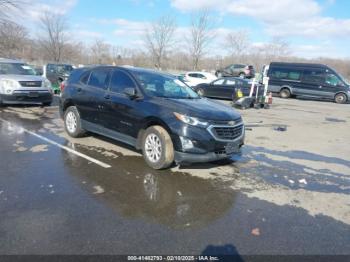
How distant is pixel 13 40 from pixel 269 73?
31220mm

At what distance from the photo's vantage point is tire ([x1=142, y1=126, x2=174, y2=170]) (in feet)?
18.4

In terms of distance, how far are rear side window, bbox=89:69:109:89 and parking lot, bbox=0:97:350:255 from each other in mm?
1348

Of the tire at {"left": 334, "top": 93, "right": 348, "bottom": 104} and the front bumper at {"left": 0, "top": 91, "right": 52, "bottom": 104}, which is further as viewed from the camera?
the tire at {"left": 334, "top": 93, "right": 348, "bottom": 104}

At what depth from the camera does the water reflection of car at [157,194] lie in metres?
4.18

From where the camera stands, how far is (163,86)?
6.64 metres

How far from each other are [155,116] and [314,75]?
19.5 metres

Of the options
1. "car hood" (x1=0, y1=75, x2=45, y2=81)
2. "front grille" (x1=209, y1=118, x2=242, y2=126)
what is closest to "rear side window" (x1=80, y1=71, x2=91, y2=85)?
"front grille" (x1=209, y1=118, x2=242, y2=126)

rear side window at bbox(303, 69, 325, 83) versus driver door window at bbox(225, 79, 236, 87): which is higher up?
rear side window at bbox(303, 69, 325, 83)

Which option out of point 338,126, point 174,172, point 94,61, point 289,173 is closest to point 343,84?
point 338,126

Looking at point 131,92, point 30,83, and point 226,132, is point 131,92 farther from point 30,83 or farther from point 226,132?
point 30,83

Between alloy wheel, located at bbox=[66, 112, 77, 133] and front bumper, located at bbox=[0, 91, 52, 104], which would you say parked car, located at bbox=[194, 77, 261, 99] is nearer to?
front bumper, located at bbox=[0, 91, 52, 104]

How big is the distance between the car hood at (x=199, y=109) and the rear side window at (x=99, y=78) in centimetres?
175

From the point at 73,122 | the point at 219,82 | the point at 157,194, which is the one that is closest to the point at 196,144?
the point at 157,194

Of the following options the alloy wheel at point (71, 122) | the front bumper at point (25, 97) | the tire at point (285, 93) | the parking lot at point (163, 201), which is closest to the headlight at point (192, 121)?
the parking lot at point (163, 201)
